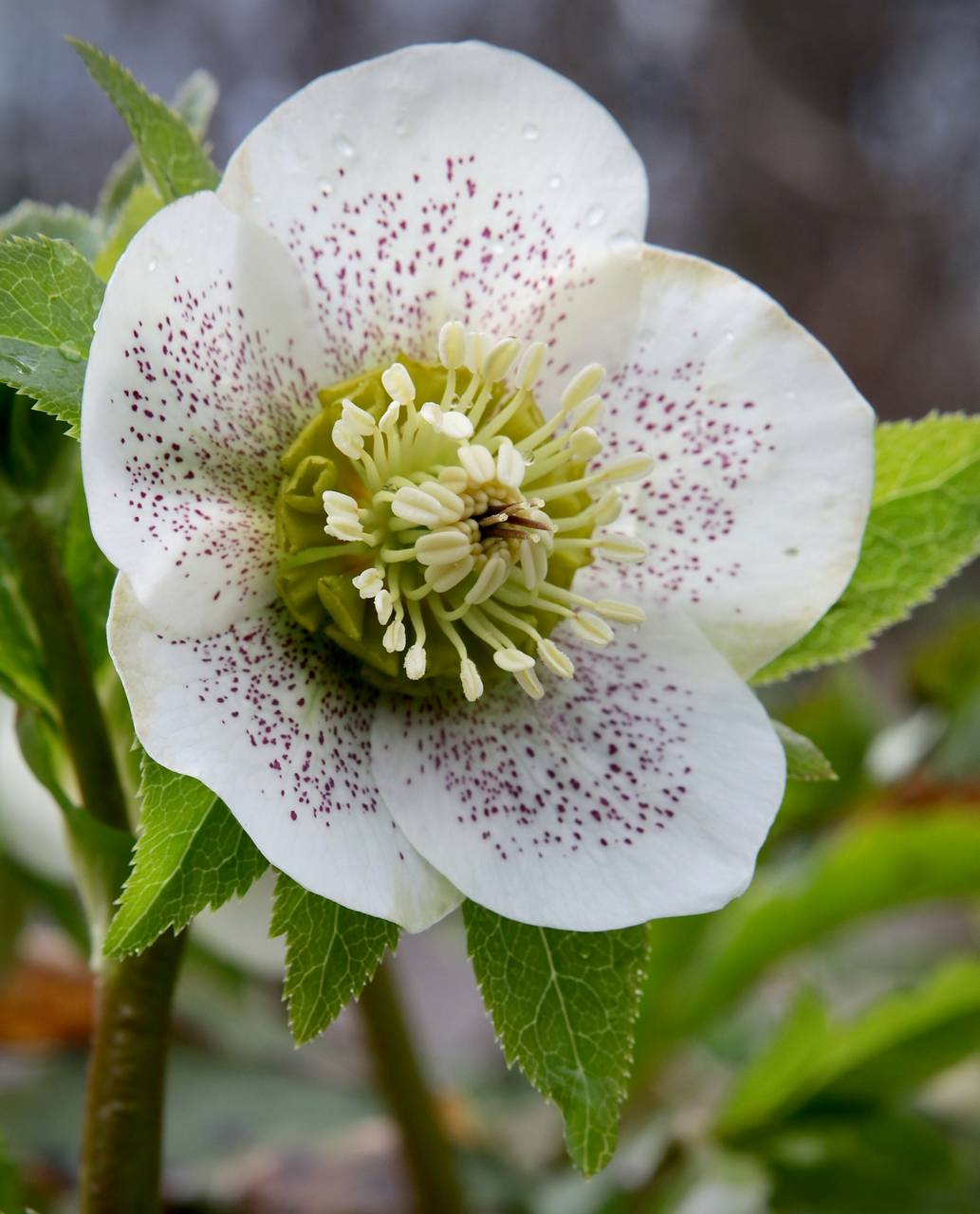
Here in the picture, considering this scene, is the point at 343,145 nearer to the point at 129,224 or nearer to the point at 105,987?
the point at 129,224

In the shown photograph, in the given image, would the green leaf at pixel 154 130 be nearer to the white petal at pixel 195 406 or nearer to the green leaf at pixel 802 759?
the white petal at pixel 195 406

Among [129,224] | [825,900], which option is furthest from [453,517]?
[825,900]

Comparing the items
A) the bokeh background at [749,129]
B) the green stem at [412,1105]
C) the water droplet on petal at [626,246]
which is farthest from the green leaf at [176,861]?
the bokeh background at [749,129]

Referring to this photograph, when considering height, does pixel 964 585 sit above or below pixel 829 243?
below

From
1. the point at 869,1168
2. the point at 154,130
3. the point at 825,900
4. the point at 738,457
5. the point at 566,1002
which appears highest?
the point at 154,130

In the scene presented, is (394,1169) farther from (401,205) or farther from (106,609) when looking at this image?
(401,205)

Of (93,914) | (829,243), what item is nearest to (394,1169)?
(93,914)
